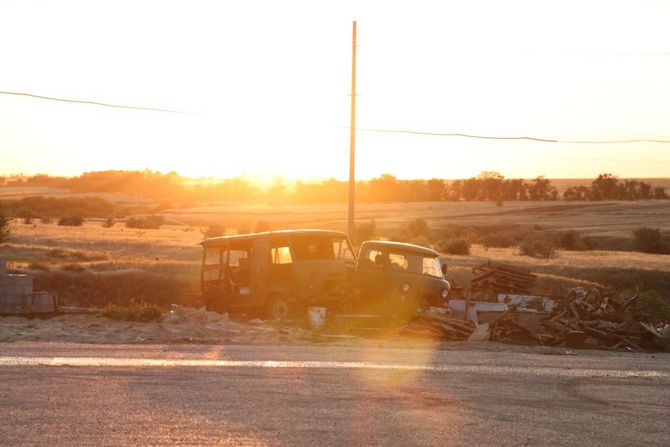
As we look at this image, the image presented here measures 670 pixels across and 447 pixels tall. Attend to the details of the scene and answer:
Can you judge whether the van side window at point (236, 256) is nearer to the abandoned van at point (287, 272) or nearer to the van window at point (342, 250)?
the abandoned van at point (287, 272)

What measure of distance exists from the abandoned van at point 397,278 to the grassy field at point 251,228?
14.7 meters

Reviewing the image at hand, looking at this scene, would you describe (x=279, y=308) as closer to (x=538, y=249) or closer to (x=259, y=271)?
(x=259, y=271)

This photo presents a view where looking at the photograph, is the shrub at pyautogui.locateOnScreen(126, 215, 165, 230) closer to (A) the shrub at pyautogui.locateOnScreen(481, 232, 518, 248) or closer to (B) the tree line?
(A) the shrub at pyautogui.locateOnScreen(481, 232, 518, 248)

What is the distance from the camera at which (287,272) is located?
2320cm

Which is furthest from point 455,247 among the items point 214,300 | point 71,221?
point 71,221

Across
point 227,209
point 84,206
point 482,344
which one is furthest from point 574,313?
point 84,206

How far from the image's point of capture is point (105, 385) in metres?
10.4

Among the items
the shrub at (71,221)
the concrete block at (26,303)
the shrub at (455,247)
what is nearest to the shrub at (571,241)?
the shrub at (455,247)

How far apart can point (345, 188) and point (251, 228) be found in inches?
2590

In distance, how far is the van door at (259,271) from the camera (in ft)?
77.2

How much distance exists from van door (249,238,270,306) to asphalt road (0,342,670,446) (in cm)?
916

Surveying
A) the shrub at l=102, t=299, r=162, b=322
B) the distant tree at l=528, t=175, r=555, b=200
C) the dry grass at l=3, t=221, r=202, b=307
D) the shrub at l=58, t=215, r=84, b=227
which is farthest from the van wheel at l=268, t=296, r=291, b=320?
the distant tree at l=528, t=175, r=555, b=200

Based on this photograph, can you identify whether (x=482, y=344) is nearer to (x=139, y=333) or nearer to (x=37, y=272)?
(x=139, y=333)

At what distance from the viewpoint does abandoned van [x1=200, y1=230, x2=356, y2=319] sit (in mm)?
23125
